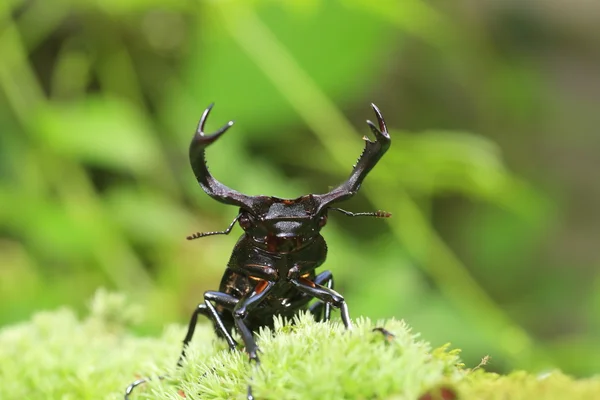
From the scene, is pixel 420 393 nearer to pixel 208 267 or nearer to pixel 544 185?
pixel 208 267

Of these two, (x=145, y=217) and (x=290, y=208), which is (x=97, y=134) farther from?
(x=290, y=208)

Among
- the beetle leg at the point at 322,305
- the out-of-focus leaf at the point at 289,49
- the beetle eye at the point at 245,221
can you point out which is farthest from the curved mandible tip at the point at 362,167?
the out-of-focus leaf at the point at 289,49

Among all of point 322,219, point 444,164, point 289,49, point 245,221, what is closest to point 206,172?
point 245,221

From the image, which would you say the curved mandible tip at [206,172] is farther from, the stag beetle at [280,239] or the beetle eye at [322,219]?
the beetle eye at [322,219]

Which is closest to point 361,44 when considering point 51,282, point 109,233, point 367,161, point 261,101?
point 261,101

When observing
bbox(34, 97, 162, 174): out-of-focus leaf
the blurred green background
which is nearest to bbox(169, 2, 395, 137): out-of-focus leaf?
the blurred green background
